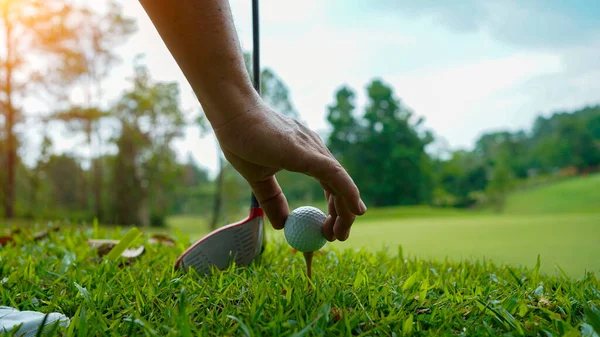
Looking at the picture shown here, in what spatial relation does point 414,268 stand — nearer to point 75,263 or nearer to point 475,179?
point 75,263

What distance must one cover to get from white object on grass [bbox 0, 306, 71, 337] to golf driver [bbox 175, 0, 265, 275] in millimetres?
589

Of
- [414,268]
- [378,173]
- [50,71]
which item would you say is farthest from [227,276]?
[378,173]

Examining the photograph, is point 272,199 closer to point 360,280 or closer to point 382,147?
point 360,280

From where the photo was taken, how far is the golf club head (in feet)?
5.35

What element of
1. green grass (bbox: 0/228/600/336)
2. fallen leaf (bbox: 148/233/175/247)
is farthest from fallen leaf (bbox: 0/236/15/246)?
green grass (bbox: 0/228/600/336)

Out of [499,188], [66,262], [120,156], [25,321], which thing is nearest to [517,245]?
[66,262]

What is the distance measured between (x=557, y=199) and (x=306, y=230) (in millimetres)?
17621

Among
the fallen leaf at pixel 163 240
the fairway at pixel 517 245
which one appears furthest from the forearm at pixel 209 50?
the fallen leaf at pixel 163 240

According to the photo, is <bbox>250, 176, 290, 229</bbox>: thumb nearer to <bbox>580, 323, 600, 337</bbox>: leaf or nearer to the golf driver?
the golf driver

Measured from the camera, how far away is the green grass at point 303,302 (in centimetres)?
98

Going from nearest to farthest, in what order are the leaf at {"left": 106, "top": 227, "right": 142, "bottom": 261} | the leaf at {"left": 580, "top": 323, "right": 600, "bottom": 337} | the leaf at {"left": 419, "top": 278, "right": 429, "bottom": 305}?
the leaf at {"left": 580, "top": 323, "right": 600, "bottom": 337}, the leaf at {"left": 419, "top": 278, "right": 429, "bottom": 305}, the leaf at {"left": 106, "top": 227, "right": 142, "bottom": 261}

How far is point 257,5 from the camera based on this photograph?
175 centimetres

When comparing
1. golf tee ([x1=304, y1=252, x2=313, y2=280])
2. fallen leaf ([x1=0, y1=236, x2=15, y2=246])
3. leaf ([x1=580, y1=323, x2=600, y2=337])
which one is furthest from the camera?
fallen leaf ([x1=0, y1=236, x2=15, y2=246])

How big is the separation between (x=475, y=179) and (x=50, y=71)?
18.5 metres
